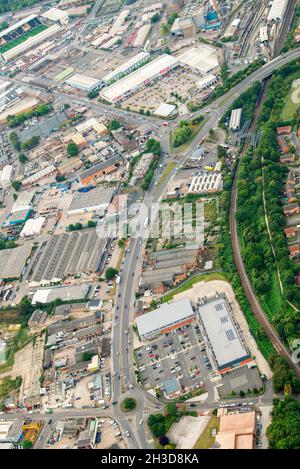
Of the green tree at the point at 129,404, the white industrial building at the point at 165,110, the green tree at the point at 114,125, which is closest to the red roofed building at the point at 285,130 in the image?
the white industrial building at the point at 165,110

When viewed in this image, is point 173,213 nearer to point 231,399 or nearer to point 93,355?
point 93,355

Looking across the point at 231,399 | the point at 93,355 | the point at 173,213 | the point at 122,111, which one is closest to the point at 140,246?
the point at 173,213

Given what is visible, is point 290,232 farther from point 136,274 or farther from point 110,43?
point 110,43

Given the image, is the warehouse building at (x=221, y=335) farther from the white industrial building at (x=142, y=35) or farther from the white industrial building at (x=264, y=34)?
the white industrial building at (x=142, y=35)

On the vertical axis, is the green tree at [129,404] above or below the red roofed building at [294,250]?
below

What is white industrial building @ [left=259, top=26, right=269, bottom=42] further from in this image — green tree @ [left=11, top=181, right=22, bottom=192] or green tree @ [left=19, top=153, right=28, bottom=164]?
green tree @ [left=11, top=181, right=22, bottom=192]

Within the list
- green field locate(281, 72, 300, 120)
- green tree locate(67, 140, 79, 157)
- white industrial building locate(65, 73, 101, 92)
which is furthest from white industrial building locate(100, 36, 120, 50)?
green field locate(281, 72, 300, 120)
